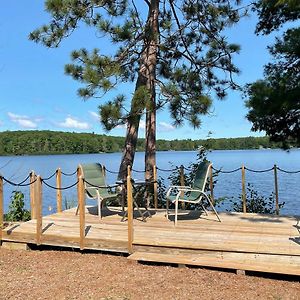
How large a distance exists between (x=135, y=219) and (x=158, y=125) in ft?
9.23

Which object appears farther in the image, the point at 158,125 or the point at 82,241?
the point at 158,125

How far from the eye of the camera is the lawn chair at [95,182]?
17.4 ft

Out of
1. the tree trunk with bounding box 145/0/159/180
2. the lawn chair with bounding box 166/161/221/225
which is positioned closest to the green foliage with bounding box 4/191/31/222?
Answer: the tree trunk with bounding box 145/0/159/180

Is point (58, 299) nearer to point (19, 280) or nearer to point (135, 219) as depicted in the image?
point (19, 280)

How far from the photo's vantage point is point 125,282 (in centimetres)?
326

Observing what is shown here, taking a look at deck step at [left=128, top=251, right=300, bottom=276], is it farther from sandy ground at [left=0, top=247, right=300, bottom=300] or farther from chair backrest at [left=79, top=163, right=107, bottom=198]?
chair backrest at [left=79, top=163, right=107, bottom=198]

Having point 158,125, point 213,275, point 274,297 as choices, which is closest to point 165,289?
point 213,275

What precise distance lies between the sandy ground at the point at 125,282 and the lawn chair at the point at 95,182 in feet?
4.69

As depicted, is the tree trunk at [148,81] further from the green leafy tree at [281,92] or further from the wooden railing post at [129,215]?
the wooden railing post at [129,215]

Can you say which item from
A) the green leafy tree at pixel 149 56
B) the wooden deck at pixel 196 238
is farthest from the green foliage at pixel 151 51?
the wooden deck at pixel 196 238

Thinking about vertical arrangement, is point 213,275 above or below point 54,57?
below

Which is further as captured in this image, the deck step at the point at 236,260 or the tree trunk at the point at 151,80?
the tree trunk at the point at 151,80

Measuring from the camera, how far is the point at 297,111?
5.36 m

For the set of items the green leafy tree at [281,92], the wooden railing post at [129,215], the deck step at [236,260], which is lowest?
the deck step at [236,260]
